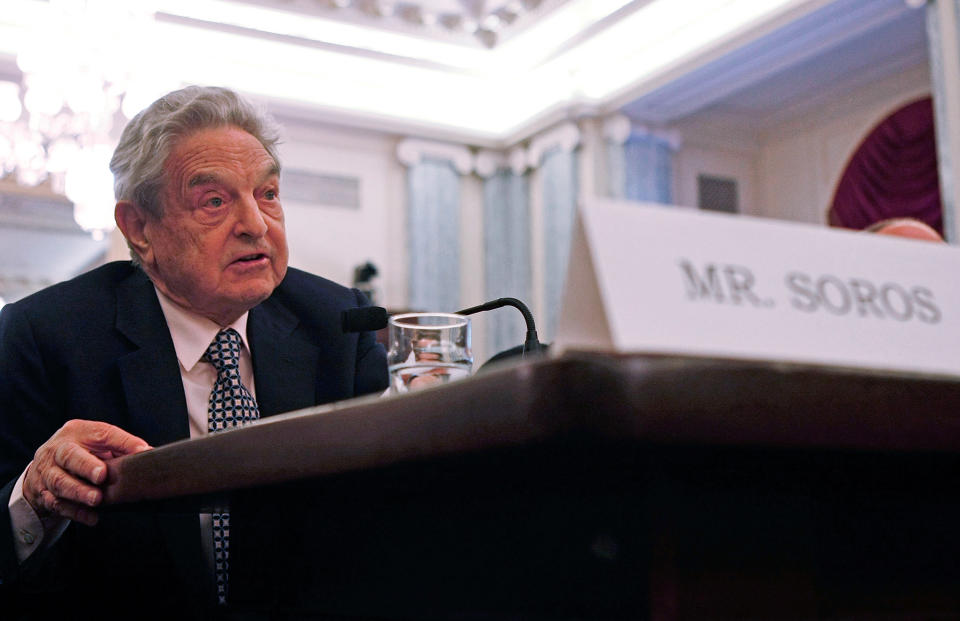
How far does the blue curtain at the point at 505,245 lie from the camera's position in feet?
22.6

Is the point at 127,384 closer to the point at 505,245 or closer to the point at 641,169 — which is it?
the point at 641,169

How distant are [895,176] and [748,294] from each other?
6061 mm

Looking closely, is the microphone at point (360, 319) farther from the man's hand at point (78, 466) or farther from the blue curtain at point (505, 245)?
the blue curtain at point (505, 245)

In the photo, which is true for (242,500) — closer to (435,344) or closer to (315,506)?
(315,506)

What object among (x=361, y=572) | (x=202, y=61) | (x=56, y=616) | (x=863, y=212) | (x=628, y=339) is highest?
(x=202, y=61)

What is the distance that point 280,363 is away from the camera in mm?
1424

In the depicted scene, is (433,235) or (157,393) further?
Answer: (433,235)

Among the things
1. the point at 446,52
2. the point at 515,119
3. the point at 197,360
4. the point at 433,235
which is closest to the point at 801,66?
the point at 515,119

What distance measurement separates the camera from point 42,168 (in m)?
5.12

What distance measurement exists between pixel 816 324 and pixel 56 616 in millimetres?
913

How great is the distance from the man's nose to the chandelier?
320cm

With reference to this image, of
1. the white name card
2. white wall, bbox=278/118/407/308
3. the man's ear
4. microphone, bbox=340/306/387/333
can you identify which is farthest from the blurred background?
the white name card

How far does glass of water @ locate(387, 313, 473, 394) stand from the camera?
1.02m

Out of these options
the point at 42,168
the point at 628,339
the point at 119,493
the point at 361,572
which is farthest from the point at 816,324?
the point at 42,168
